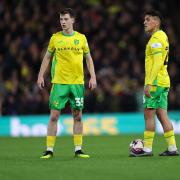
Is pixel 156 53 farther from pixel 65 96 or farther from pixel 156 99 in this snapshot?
pixel 65 96

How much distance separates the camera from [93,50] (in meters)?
22.1

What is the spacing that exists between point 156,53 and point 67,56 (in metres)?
1.35

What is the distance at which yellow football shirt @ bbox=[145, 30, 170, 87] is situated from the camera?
10852mm

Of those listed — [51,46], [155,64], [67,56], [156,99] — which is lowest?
[156,99]

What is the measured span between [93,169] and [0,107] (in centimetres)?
1055

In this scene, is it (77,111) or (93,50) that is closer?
(77,111)

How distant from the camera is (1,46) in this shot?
2208 centimetres

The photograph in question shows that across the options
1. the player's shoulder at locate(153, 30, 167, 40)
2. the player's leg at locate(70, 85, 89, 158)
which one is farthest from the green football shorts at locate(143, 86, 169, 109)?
the player's leg at locate(70, 85, 89, 158)

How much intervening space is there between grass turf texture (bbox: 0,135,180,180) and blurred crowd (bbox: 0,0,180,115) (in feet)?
23.2

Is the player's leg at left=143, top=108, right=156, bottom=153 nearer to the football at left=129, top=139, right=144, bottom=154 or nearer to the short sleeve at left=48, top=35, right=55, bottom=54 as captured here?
the football at left=129, top=139, right=144, bottom=154

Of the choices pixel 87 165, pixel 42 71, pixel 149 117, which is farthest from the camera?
pixel 42 71

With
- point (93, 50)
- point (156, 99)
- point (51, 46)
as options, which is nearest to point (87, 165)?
point (156, 99)

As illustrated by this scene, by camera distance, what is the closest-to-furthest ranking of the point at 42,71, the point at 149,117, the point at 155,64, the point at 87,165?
1. the point at 87,165
2. the point at 155,64
3. the point at 149,117
4. the point at 42,71

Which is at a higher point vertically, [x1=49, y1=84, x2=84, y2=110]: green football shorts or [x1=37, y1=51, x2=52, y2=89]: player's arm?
[x1=37, y1=51, x2=52, y2=89]: player's arm
